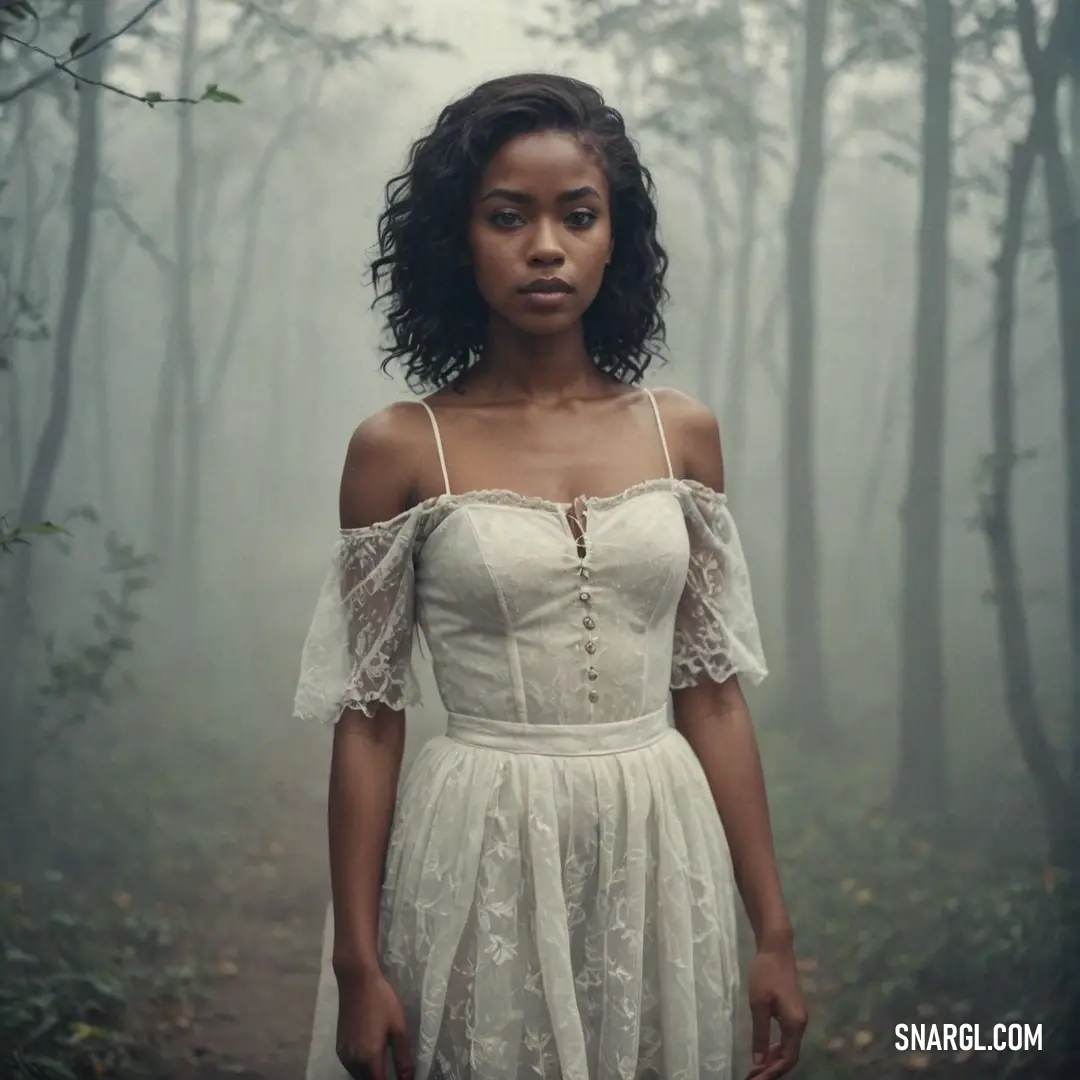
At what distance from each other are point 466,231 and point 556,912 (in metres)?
0.64

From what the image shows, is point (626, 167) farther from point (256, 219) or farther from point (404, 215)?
point (256, 219)

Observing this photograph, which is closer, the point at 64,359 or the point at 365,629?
the point at 365,629

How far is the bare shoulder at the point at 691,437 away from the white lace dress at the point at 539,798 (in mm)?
72

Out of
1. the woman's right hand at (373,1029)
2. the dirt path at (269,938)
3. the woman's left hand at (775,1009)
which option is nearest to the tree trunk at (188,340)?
the dirt path at (269,938)

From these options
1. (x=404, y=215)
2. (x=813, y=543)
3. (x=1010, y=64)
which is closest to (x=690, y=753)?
(x=404, y=215)

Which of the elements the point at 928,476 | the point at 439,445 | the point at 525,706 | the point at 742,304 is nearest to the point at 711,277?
the point at 742,304

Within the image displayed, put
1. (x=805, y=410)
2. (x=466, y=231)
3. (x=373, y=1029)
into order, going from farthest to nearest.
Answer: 1. (x=805, y=410)
2. (x=466, y=231)
3. (x=373, y=1029)

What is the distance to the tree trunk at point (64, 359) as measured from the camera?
2.05 meters

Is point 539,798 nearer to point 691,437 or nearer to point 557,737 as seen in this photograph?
point 557,737

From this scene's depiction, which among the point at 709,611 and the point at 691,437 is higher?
the point at 691,437

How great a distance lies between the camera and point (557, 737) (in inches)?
46.5

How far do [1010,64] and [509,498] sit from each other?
1.51m

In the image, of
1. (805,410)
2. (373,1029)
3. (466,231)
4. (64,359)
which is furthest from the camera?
(805,410)

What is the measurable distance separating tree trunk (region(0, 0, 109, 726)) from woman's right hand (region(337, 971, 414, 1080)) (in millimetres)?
1156
